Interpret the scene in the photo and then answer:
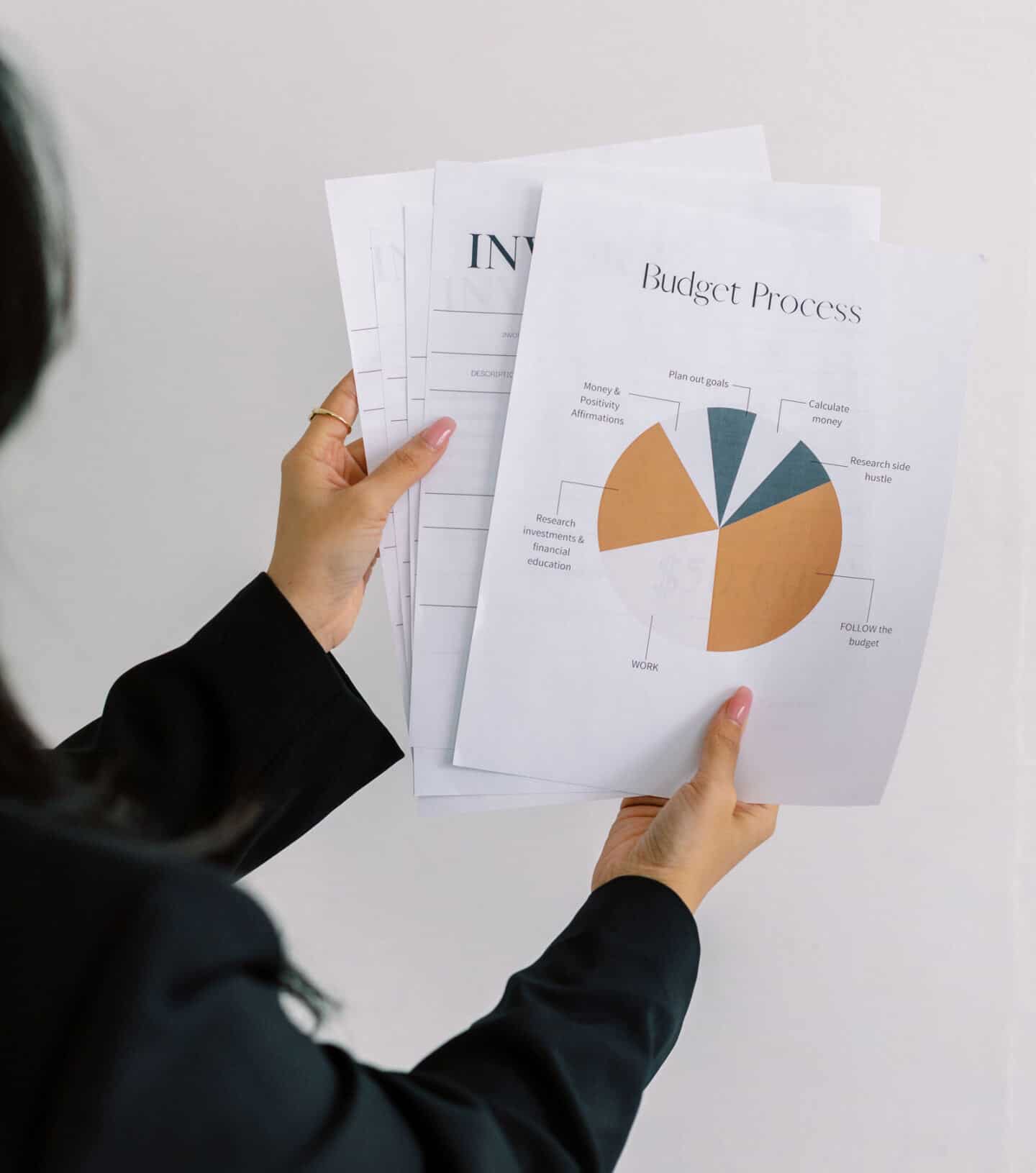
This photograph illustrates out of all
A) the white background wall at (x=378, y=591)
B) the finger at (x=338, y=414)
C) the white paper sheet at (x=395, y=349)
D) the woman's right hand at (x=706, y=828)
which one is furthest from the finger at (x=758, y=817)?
the finger at (x=338, y=414)

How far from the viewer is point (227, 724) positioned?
0.66 metres

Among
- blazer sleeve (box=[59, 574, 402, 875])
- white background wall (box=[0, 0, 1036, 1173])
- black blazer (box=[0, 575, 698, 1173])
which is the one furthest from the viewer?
white background wall (box=[0, 0, 1036, 1173])

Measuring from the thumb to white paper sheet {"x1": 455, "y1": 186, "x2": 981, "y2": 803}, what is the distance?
0.16 ft

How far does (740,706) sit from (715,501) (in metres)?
0.14

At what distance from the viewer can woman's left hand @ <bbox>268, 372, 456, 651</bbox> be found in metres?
0.69

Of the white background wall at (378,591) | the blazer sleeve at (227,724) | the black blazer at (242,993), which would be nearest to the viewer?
the black blazer at (242,993)

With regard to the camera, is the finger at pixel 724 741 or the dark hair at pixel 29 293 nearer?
the dark hair at pixel 29 293

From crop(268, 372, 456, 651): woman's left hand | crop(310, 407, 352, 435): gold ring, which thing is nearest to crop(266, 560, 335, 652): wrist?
crop(268, 372, 456, 651): woman's left hand

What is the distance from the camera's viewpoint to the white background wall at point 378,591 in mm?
785

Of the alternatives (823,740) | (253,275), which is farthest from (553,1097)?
(253,275)

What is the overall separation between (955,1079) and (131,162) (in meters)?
0.97

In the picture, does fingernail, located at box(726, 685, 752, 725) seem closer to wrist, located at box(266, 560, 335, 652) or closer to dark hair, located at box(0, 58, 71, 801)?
wrist, located at box(266, 560, 335, 652)

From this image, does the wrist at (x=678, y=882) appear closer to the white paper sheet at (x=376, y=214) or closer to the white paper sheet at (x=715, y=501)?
the white paper sheet at (x=715, y=501)

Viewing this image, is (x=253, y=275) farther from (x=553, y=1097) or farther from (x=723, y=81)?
(x=553, y=1097)
